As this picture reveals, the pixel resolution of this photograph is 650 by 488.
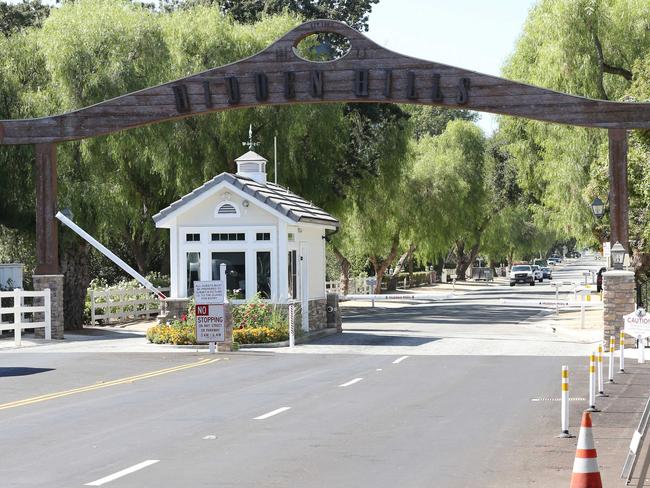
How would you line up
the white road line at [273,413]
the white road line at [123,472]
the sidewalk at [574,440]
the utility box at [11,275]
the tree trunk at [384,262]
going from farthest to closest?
the tree trunk at [384,262] → the utility box at [11,275] → the white road line at [273,413] → the sidewalk at [574,440] → the white road line at [123,472]

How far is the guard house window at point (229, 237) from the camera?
3120 cm

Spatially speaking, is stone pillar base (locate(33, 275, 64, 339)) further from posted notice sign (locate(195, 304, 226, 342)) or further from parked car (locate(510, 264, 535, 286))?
parked car (locate(510, 264, 535, 286))

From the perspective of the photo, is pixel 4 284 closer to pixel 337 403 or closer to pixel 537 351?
pixel 537 351

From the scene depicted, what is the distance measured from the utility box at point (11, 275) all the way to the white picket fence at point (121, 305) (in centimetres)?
362

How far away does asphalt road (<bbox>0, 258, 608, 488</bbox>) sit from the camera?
422 inches

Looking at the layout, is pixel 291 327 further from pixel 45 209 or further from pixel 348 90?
pixel 45 209

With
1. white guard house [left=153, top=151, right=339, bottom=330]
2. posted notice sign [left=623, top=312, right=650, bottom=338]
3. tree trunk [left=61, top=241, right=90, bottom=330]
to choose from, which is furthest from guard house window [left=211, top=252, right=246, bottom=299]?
posted notice sign [left=623, top=312, right=650, bottom=338]

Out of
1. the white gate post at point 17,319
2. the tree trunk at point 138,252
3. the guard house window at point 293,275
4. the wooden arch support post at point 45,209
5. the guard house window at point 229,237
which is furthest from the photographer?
the tree trunk at point 138,252

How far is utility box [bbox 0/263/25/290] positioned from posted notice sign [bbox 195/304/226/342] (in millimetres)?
10388

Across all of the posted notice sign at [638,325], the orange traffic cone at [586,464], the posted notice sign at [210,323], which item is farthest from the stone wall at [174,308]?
the orange traffic cone at [586,464]

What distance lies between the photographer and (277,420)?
14594 millimetres

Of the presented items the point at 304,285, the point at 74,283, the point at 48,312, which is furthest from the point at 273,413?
the point at 74,283

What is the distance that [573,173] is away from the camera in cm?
4031

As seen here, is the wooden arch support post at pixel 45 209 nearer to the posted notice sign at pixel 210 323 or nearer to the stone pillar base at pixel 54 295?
the stone pillar base at pixel 54 295
